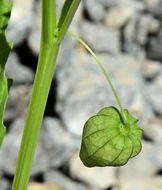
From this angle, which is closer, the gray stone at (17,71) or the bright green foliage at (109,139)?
the bright green foliage at (109,139)

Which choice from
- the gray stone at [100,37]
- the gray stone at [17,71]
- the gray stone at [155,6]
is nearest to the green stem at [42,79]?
the gray stone at [17,71]

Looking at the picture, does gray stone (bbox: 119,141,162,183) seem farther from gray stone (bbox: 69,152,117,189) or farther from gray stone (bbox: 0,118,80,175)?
gray stone (bbox: 0,118,80,175)

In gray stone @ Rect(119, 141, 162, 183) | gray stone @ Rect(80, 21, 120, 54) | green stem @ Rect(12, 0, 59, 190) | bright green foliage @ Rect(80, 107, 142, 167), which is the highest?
green stem @ Rect(12, 0, 59, 190)

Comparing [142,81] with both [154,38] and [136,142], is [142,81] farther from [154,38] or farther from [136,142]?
[136,142]

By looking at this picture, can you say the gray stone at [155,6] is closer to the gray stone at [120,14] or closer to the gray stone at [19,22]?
the gray stone at [120,14]

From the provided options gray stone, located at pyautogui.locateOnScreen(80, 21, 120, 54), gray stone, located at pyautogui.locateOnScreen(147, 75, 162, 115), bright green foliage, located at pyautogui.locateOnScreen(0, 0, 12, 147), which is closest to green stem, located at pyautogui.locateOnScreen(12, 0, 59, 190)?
bright green foliage, located at pyautogui.locateOnScreen(0, 0, 12, 147)

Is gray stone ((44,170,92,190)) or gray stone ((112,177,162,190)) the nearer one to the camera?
gray stone ((112,177,162,190))

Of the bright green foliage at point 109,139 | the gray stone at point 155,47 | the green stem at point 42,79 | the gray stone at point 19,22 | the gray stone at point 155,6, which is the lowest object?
the gray stone at point 155,47
